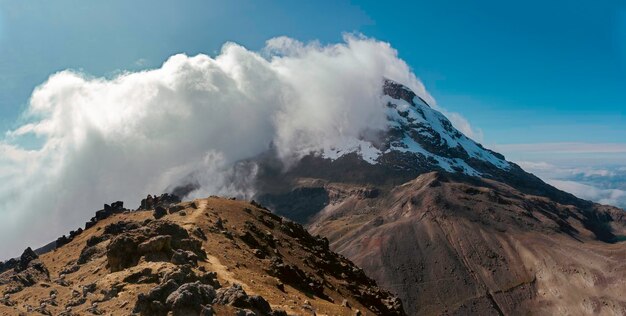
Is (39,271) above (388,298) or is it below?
above

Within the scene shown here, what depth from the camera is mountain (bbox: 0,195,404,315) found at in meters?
36.1

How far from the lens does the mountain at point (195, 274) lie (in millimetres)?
36081

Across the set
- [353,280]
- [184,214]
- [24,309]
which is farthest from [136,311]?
[353,280]

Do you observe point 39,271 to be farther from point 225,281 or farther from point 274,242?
point 274,242

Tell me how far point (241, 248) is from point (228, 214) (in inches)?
684

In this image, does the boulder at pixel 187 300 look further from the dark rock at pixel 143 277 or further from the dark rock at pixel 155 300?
the dark rock at pixel 143 277

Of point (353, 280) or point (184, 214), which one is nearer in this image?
point (184, 214)

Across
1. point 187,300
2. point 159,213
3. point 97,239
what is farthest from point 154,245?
point 159,213

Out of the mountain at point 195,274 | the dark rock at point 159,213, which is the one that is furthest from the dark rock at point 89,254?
the dark rock at point 159,213

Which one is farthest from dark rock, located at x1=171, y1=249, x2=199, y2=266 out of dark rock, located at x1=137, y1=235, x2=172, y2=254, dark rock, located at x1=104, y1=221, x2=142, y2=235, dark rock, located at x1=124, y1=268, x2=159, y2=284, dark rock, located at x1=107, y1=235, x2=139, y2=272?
dark rock, located at x1=104, y1=221, x2=142, y2=235

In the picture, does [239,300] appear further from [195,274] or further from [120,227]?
[120,227]

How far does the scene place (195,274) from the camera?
40.5 metres

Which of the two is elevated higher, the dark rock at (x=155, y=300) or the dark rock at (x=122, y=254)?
the dark rock at (x=122, y=254)

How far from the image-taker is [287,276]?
204 ft
